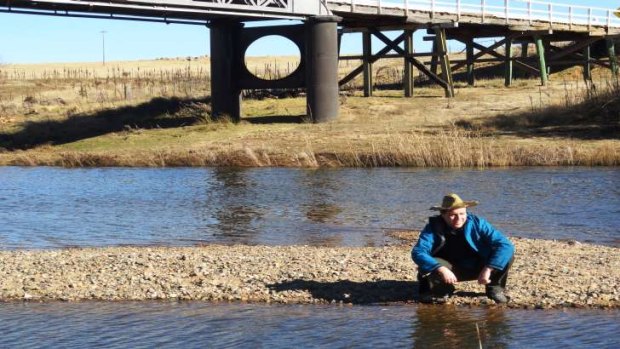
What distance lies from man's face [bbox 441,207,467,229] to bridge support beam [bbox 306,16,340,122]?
27656mm

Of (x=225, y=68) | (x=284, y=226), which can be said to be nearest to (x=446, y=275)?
(x=284, y=226)

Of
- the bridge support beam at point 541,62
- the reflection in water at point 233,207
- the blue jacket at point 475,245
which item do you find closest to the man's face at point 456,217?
the blue jacket at point 475,245

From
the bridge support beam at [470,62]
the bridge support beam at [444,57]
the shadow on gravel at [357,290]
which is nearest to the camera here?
the shadow on gravel at [357,290]

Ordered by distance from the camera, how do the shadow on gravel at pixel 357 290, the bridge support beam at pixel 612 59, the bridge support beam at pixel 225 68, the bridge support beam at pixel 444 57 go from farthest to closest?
the bridge support beam at pixel 612 59 < the bridge support beam at pixel 444 57 < the bridge support beam at pixel 225 68 < the shadow on gravel at pixel 357 290

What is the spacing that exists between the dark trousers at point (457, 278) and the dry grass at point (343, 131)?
18.4m

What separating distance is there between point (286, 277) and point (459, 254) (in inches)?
99.8

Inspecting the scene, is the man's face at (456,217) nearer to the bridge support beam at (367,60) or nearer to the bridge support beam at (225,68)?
the bridge support beam at (225,68)

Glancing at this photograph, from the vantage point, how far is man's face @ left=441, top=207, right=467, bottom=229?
11.0 m

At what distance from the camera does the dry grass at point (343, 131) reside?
30875 mm

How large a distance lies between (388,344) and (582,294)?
2740 millimetres

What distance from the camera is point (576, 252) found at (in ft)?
49.5

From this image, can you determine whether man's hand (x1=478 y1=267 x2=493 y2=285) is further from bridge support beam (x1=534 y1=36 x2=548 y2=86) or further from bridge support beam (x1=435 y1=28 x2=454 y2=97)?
bridge support beam (x1=534 y1=36 x2=548 y2=86)

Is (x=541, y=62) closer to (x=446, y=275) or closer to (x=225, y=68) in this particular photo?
(x=225, y=68)

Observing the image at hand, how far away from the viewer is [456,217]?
11.0 metres
